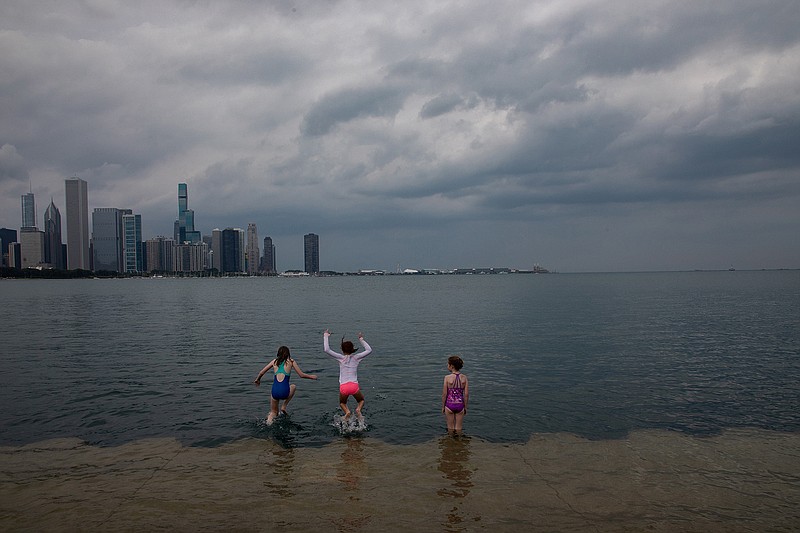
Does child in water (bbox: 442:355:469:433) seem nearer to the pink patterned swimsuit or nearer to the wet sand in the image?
the pink patterned swimsuit

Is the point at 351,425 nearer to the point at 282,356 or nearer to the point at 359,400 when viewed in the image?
the point at 359,400

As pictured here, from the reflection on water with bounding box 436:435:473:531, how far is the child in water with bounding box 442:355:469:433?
525 mm

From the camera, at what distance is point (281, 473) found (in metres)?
11.7

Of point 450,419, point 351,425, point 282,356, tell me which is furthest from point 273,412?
point 450,419

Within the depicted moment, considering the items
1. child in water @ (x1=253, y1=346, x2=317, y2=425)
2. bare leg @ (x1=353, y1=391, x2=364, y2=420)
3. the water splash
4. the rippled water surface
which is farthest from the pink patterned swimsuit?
child in water @ (x1=253, y1=346, x2=317, y2=425)

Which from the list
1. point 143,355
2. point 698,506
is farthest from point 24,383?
point 698,506

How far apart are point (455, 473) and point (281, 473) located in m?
3.80

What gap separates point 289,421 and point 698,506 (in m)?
10.9

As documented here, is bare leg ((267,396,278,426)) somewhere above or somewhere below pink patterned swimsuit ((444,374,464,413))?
below

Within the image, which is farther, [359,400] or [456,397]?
[359,400]

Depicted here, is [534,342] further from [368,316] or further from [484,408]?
[368,316]

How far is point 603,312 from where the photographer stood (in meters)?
58.9

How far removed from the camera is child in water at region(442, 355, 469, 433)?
44.9ft

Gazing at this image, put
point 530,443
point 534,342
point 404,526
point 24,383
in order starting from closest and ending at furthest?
point 404,526
point 530,443
point 24,383
point 534,342
